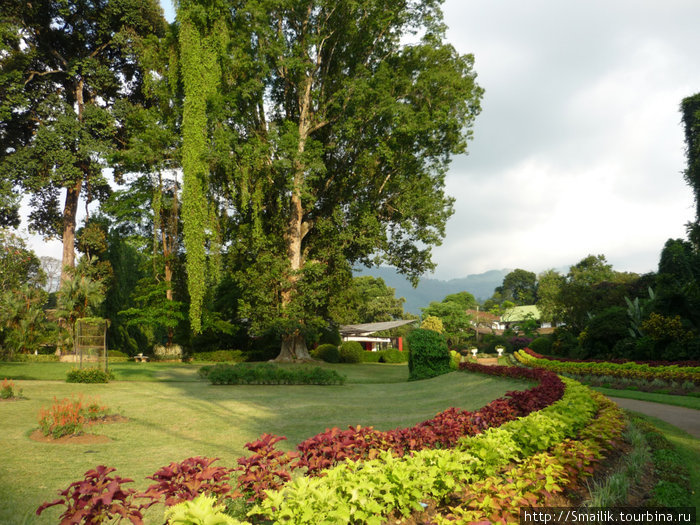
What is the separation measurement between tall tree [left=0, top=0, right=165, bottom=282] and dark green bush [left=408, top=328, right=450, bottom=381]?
2572 centimetres

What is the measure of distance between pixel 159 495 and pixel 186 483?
40 centimetres

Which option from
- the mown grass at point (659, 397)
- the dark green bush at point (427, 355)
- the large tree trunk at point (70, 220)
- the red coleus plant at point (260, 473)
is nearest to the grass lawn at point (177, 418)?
the red coleus plant at point (260, 473)

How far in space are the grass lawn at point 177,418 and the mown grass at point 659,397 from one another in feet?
10.9

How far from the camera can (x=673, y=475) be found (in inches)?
184

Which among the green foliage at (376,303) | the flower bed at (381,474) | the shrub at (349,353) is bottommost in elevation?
the shrub at (349,353)

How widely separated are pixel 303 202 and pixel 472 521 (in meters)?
27.4

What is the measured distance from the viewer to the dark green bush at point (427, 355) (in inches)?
849

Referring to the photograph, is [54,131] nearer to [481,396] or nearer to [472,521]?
[481,396]

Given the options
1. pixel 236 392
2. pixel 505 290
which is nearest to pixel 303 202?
pixel 236 392

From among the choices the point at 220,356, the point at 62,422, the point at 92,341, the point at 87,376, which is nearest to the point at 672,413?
the point at 62,422

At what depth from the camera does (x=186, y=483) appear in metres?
3.49

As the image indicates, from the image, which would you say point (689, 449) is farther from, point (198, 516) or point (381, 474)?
point (198, 516)

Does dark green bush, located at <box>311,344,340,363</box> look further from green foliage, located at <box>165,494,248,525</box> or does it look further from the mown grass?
green foliage, located at <box>165,494,248,525</box>

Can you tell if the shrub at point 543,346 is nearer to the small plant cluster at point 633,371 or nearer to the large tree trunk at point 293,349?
the small plant cluster at point 633,371
